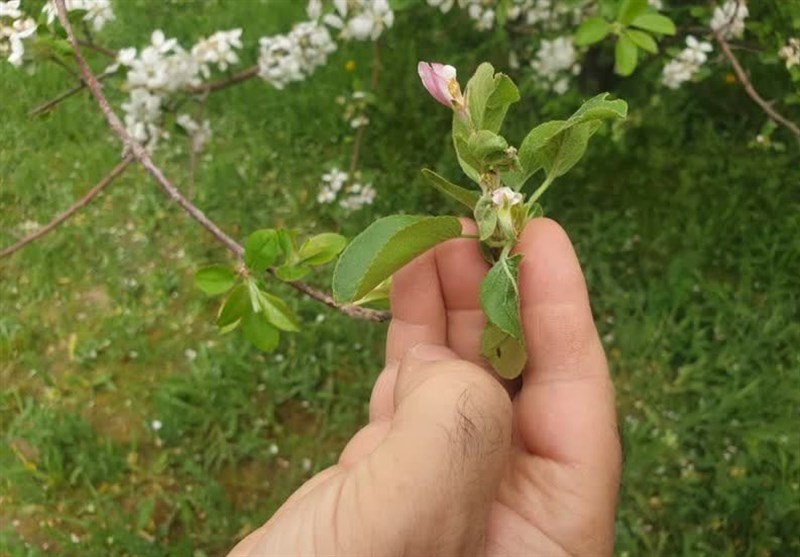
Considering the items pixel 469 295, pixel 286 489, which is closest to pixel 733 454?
pixel 286 489

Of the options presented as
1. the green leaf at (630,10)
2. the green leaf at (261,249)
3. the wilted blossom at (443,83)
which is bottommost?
the green leaf at (630,10)

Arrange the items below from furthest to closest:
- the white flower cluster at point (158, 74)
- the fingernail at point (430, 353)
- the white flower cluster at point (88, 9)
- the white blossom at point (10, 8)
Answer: the white flower cluster at point (158, 74) < the white flower cluster at point (88, 9) < the white blossom at point (10, 8) < the fingernail at point (430, 353)

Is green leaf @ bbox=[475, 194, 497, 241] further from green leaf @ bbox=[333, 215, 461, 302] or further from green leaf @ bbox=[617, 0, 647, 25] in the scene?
green leaf @ bbox=[617, 0, 647, 25]

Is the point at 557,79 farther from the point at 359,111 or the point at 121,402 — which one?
the point at 121,402

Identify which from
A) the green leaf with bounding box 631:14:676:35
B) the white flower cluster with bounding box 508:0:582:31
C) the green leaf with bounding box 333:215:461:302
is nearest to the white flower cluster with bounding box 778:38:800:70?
the green leaf with bounding box 631:14:676:35

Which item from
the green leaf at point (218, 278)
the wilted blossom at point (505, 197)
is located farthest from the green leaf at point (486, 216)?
the green leaf at point (218, 278)

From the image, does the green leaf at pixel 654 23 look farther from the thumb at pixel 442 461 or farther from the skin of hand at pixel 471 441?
the thumb at pixel 442 461

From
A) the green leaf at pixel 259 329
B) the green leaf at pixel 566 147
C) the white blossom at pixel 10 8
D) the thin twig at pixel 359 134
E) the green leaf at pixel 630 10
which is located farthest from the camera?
the thin twig at pixel 359 134
